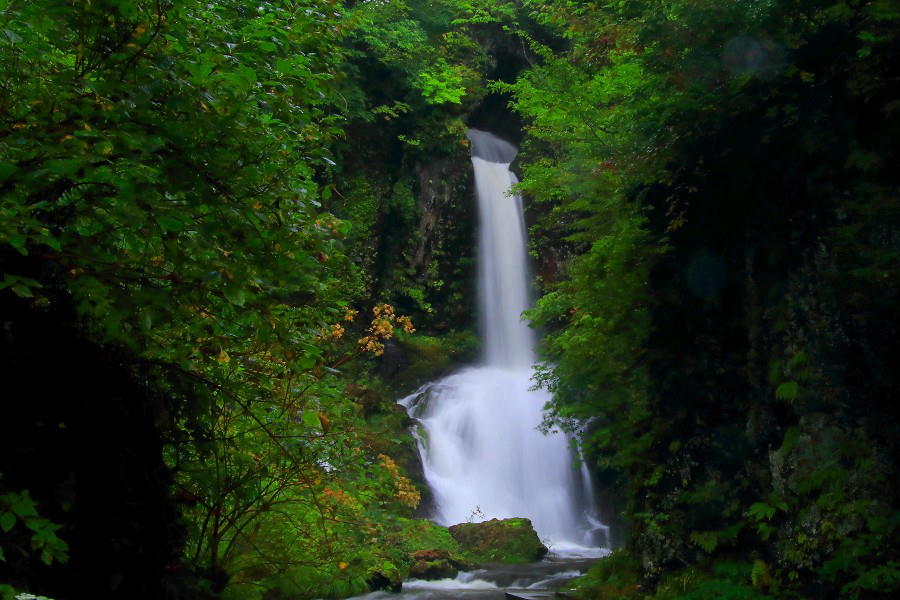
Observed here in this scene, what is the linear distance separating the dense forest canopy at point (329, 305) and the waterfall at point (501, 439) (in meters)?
6.55

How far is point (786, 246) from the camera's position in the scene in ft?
18.8

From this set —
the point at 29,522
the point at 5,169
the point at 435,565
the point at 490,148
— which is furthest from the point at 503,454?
the point at 5,169

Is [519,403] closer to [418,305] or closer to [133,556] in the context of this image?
[418,305]

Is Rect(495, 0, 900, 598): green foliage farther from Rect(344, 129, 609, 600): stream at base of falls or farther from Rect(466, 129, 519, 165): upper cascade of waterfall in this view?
Rect(466, 129, 519, 165): upper cascade of waterfall

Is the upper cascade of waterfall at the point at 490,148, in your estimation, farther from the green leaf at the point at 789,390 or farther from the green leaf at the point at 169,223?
the green leaf at the point at 169,223

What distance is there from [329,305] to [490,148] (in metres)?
21.4

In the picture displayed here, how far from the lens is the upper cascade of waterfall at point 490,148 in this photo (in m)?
24.1

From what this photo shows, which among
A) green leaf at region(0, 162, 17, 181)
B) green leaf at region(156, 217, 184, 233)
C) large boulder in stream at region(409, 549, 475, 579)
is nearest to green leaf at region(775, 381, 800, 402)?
green leaf at region(156, 217, 184, 233)

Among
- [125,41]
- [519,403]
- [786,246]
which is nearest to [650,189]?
[786,246]

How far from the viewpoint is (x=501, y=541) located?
485 inches

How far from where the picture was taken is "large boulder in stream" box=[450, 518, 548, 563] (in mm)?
11984

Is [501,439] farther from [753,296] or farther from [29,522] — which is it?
[29,522]

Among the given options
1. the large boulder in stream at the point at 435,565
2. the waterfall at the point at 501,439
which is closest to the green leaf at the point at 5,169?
the large boulder in stream at the point at 435,565

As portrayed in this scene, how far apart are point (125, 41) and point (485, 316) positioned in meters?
18.5
